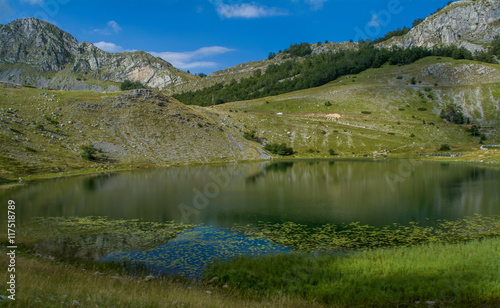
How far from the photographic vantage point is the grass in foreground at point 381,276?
13023 millimetres

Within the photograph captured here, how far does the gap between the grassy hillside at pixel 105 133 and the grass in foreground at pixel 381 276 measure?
5223 cm

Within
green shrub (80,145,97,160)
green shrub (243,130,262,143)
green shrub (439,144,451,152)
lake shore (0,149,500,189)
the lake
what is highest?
green shrub (243,130,262,143)

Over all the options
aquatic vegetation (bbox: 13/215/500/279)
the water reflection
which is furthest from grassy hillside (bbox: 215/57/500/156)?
the water reflection

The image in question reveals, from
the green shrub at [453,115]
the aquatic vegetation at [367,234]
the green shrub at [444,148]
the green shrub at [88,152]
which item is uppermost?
the green shrub at [453,115]

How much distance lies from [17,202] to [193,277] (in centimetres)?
2899

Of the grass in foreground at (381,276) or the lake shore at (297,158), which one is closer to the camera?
A: the grass in foreground at (381,276)

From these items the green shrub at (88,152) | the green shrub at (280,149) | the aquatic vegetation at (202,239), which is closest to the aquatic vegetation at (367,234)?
the aquatic vegetation at (202,239)

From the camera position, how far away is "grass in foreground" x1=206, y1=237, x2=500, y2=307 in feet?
42.7

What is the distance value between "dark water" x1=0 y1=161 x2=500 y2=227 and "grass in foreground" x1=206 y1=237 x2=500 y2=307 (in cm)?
895

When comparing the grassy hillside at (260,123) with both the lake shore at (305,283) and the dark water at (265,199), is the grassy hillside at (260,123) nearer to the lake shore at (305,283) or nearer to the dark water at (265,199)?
the dark water at (265,199)

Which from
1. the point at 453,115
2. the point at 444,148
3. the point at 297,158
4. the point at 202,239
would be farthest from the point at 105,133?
the point at 453,115

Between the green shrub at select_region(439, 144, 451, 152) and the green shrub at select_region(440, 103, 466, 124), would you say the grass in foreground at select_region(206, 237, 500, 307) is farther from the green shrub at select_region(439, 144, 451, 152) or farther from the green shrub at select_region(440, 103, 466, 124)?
the green shrub at select_region(440, 103, 466, 124)

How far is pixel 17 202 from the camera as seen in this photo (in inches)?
1353

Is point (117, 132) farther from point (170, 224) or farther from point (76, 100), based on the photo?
point (170, 224)
